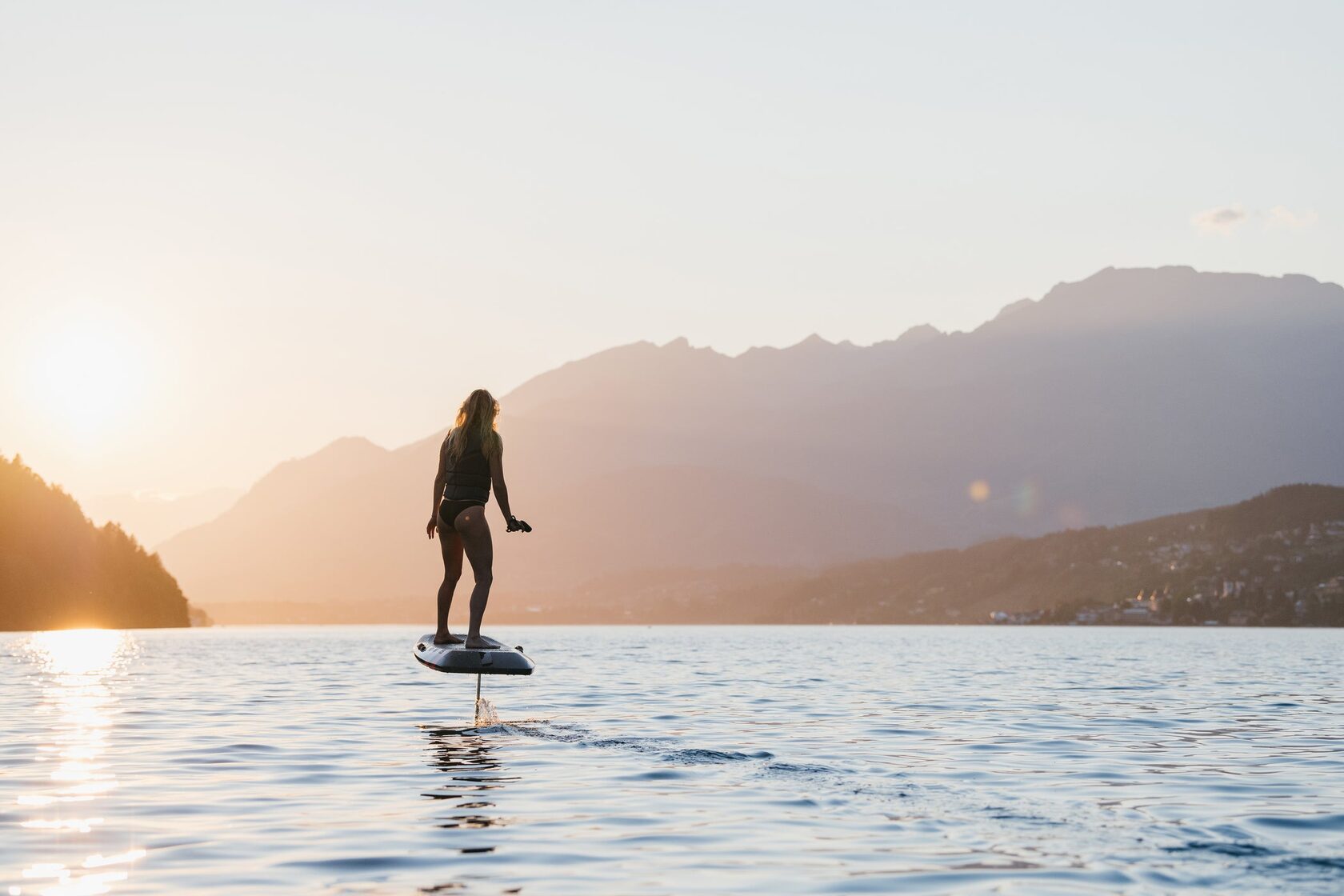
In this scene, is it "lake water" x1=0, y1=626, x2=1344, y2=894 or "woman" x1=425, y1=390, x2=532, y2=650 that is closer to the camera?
"lake water" x1=0, y1=626, x2=1344, y2=894

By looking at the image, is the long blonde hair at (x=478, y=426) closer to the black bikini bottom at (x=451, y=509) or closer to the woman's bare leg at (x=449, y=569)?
the black bikini bottom at (x=451, y=509)

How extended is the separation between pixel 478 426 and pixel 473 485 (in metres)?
0.91

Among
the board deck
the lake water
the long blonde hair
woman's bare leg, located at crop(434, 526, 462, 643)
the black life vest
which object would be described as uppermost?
the long blonde hair

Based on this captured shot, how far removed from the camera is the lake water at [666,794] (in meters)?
11.6

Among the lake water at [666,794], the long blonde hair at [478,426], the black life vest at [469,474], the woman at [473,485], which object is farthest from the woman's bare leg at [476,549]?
the lake water at [666,794]

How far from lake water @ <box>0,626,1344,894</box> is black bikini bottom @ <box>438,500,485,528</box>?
3.39 meters

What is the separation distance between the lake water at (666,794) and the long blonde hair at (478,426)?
14.7ft

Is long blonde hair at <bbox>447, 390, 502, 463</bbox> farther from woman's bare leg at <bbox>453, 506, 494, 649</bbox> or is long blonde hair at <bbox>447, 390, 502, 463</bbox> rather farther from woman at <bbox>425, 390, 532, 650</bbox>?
woman's bare leg at <bbox>453, 506, 494, 649</bbox>

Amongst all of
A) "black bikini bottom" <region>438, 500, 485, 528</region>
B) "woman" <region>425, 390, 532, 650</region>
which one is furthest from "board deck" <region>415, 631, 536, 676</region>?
"black bikini bottom" <region>438, 500, 485, 528</region>

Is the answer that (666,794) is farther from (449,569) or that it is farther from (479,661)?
(449,569)

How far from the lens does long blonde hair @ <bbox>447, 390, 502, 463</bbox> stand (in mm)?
23000

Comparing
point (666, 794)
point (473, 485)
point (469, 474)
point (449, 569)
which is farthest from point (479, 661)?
point (666, 794)

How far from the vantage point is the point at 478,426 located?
75.6ft

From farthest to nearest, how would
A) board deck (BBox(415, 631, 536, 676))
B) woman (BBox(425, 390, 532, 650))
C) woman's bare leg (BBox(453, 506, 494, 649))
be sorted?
1. woman (BBox(425, 390, 532, 650))
2. woman's bare leg (BBox(453, 506, 494, 649))
3. board deck (BBox(415, 631, 536, 676))
